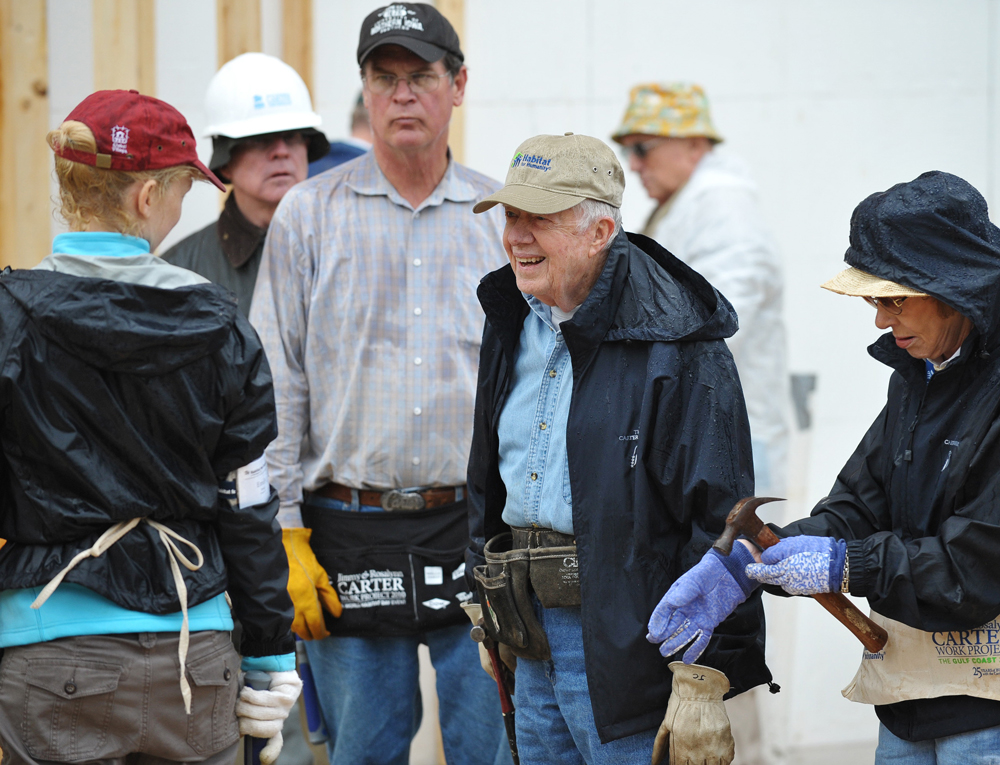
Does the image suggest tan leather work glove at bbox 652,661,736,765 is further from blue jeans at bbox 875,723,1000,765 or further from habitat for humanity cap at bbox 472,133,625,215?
habitat for humanity cap at bbox 472,133,625,215

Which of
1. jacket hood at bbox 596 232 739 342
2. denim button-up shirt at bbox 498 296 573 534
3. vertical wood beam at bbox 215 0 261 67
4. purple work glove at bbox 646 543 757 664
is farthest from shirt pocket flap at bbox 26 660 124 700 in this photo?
vertical wood beam at bbox 215 0 261 67

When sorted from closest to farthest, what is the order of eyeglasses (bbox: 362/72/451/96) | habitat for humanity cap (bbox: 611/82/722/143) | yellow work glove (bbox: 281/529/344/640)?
yellow work glove (bbox: 281/529/344/640)
eyeglasses (bbox: 362/72/451/96)
habitat for humanity cap (bbox: 611/82/722/143)

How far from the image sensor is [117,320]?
6.47 ft

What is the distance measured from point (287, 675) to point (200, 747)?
0.26 meters

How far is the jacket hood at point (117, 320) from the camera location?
1955 mm

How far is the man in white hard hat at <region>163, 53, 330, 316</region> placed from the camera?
11.6 feet

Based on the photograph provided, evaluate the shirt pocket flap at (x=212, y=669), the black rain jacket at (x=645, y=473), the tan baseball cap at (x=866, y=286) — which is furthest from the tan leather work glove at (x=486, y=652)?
the tan baseball cap at (x=866, y=286)

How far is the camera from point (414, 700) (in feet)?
10.1

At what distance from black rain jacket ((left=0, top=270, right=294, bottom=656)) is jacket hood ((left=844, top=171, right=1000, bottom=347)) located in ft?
4.11

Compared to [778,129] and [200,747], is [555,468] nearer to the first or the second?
[200,747]

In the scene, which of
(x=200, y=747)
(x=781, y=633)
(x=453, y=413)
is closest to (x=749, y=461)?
Answer: (x=453, y=413)

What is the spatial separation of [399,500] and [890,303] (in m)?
1.40

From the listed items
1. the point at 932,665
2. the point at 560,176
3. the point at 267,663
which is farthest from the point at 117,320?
the point at 932,665

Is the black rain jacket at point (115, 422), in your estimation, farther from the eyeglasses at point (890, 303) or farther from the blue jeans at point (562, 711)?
the eyeglasses at point (890, 303)
